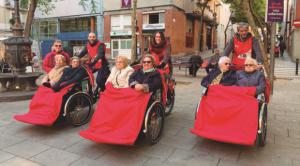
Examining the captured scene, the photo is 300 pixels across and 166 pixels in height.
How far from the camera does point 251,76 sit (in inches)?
161

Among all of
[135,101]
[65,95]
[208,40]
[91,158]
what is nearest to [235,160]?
[135,101]

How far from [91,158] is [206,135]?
1.45 m

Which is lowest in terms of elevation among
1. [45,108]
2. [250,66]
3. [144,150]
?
[144,150]

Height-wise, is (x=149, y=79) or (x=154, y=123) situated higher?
(x=149, y=79)

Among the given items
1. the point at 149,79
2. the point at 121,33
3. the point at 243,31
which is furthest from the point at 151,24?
the point at 149,79

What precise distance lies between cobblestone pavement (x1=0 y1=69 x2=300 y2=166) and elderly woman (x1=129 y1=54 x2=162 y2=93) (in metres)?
0.82

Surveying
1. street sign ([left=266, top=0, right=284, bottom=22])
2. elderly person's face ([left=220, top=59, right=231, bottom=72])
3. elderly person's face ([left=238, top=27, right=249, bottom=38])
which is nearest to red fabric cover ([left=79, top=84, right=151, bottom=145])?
elderly person's face ([left=220, top=59, right=231, bottom=72])

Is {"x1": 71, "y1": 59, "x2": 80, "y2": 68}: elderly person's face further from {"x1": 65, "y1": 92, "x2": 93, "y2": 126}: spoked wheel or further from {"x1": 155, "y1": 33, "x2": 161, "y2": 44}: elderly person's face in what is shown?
{"x1": 155, "y1": 33, "x2": 161, "y2": 44}: elderly person's face

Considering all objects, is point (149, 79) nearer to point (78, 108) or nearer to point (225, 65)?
point (225, 65)

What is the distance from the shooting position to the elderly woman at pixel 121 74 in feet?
15.2

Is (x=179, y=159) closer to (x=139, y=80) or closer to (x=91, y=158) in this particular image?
(x=91, y=158)

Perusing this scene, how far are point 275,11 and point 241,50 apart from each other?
3464mm

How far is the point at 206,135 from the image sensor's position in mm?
3576

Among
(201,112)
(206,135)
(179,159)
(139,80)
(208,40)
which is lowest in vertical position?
(179,159)
